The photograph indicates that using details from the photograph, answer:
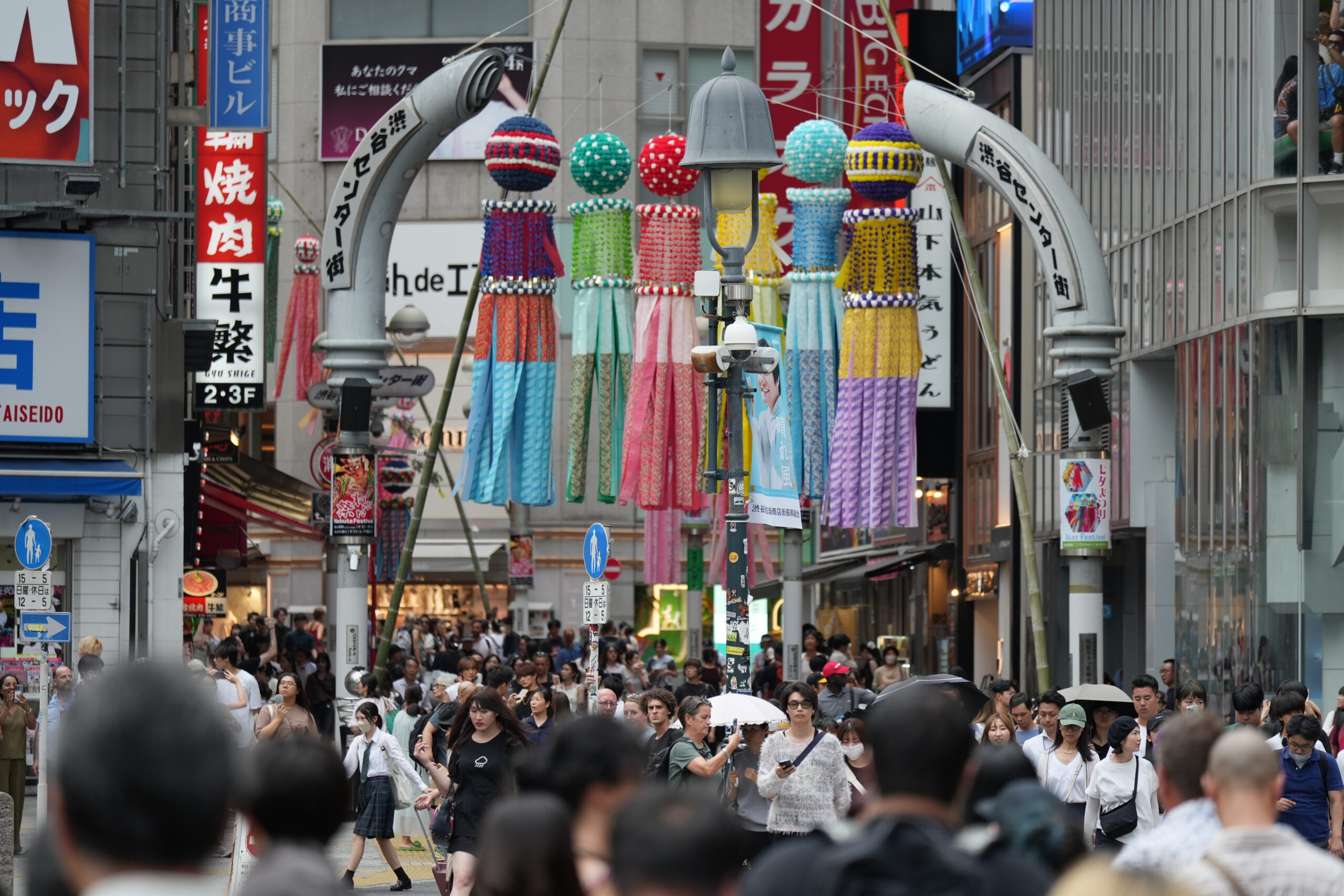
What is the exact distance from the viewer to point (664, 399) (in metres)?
23.2

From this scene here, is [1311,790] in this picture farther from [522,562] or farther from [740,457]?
[522,562]

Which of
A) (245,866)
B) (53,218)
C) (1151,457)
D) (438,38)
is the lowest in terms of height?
(245,866)

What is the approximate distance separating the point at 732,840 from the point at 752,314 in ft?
64.7

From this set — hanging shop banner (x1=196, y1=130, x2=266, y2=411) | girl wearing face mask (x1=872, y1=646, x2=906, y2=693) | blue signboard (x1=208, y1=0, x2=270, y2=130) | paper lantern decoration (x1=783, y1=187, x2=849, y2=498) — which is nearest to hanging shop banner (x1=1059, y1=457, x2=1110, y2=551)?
paper lantern decoration (x1=783, y1=187, x2=849, y2=498)

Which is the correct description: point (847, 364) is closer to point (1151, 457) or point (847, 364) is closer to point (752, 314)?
point (752, 314)

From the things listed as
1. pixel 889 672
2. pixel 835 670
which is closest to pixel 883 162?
pixel 835 670

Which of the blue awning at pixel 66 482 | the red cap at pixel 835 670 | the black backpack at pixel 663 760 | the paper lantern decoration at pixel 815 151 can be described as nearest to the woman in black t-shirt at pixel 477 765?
the black backpack at pixel 663 760

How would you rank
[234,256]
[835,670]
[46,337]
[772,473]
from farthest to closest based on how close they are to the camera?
1. [234,256]
2. [46,337]
3. [835,670]
4. [772,473]

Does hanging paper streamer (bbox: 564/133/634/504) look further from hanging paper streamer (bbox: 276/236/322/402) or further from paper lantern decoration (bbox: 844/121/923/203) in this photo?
hanging paper streamer (bbox: 276/236/322/402)

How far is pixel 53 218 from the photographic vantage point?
1001 inches

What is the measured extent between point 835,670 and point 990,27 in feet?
55.9

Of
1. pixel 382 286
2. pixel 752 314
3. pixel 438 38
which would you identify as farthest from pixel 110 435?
pixel 438 38

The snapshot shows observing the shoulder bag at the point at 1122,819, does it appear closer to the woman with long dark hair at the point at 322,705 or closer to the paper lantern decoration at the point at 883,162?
the paper lantern decoration at the point at 883,162

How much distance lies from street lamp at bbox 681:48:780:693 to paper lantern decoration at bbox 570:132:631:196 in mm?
4119
